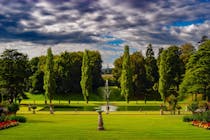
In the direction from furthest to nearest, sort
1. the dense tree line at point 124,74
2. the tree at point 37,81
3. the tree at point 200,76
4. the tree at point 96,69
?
the tree at point 96,69 → the tree at point 37,81 → the dense tree line at point 124,74 → the tree at point 200,76

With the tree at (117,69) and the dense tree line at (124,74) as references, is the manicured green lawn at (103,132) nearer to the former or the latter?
the dense tree line at (124,74)

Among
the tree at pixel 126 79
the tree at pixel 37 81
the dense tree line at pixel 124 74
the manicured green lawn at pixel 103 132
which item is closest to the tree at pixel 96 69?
the dense tree line at pixel 124 74

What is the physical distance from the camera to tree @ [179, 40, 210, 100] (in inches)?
2131

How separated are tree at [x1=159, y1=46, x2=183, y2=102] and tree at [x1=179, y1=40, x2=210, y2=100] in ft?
76.2

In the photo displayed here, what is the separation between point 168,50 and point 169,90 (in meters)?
9.22

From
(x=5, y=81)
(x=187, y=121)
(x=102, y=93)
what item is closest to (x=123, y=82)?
(x=102, y=93)

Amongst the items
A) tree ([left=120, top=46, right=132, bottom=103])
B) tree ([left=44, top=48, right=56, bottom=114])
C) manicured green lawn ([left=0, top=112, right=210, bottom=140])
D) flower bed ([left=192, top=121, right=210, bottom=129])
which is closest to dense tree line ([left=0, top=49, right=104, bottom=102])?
tree ([left=44, top=48, right=56, bottom=114])

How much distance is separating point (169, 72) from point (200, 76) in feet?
97.5

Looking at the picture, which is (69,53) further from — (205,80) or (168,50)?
(205,80)

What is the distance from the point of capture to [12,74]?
71.7 metres

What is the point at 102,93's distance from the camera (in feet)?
331

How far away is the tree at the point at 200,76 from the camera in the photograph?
54125 millimetres

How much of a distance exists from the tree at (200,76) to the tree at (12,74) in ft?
101

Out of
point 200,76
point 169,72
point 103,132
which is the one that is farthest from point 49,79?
point 103,132
